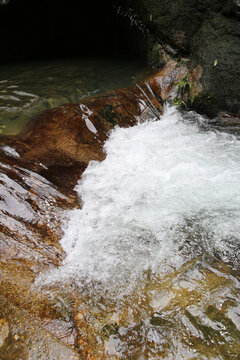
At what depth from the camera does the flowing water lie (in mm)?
1837

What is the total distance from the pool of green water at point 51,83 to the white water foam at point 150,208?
1470mm

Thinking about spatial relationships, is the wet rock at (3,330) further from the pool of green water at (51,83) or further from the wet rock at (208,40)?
the wet rock at (208,40)

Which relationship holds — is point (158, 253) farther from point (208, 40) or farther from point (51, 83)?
point (208, 40)

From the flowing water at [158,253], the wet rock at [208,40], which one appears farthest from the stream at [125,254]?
the wet rock at [208,40]

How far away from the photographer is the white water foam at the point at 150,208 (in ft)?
8.00

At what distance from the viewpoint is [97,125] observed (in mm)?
4672

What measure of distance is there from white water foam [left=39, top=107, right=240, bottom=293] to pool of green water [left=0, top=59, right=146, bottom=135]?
1470 mm

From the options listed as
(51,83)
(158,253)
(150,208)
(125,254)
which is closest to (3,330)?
(125,254)

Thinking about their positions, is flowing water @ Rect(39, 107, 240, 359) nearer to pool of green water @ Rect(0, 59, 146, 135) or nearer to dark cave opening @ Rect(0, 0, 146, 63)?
pool of green water @ Rect(0, 59, 146, 135)

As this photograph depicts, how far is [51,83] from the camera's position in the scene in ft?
19.5

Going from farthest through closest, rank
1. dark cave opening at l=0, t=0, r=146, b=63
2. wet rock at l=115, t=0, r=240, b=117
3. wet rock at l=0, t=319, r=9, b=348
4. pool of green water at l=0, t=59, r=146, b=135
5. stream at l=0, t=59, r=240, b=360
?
dark cave opening at l=0, t=0, r=146, b=63, wet rock at l=115, t=0, r=240, b=117, pool of green water at l=0, t=59, r=146, b=135, stream at l=0, t=59, r=240, b=360, wet rock at l=0, t=319, r=9, b=348

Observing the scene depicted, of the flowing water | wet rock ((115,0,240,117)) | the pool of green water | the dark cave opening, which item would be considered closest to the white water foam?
the flowing water

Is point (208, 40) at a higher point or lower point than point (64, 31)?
lower

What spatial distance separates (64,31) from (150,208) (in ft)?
24.5
